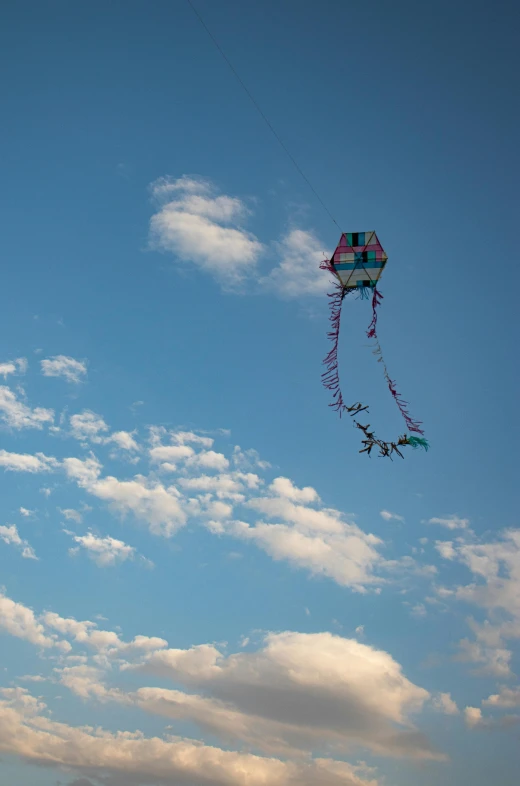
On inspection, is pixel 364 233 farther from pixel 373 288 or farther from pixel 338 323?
pixel 338 323

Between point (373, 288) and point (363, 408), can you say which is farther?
point (373, 288)

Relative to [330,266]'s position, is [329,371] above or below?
below

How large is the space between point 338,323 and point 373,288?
3691 mm

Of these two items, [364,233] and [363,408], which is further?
[364,233]

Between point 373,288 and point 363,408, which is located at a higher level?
point 373,288

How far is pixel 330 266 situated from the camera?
133 feet

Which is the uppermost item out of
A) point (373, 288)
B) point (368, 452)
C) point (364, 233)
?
point (364, 233)

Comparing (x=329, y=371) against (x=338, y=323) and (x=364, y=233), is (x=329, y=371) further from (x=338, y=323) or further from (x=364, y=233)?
(x=364, y=233)

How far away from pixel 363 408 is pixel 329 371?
9.88ft

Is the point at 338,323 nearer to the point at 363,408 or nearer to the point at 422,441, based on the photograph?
the point at 363,408

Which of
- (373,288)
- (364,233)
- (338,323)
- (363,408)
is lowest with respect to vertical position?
(363,408)

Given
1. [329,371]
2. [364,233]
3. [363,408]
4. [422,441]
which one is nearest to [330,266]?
[364,233]

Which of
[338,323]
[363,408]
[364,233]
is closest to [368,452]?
[363,408]

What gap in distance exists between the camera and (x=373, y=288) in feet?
132
